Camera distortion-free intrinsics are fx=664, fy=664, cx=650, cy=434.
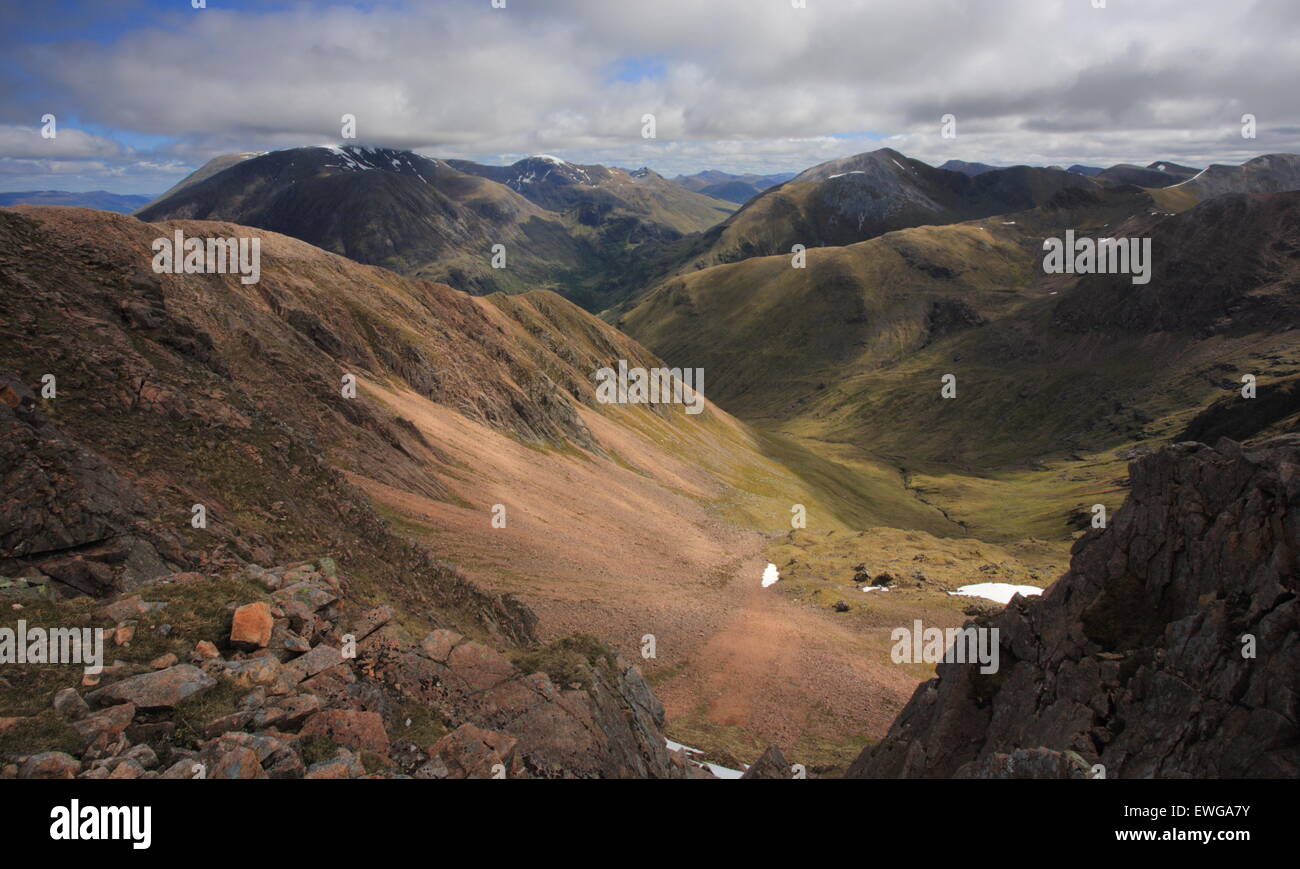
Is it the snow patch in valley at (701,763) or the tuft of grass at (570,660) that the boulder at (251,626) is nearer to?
the tuft of grass at (570,660)

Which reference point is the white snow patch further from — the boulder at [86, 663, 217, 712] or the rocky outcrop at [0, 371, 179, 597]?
the boulder at [86, 663, 217, 712]

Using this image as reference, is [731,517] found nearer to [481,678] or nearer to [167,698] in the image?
[481,678]

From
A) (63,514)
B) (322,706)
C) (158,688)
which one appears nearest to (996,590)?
(322,706)

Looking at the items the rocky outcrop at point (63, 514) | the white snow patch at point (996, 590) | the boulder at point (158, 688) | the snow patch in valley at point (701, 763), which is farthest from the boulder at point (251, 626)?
the white snow patch at point (996, 590)

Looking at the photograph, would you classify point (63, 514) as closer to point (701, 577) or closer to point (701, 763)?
point (701, 763)

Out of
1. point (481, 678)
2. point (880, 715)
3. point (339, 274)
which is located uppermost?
point (339, 274)

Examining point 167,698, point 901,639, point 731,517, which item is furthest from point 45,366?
point 731,517
